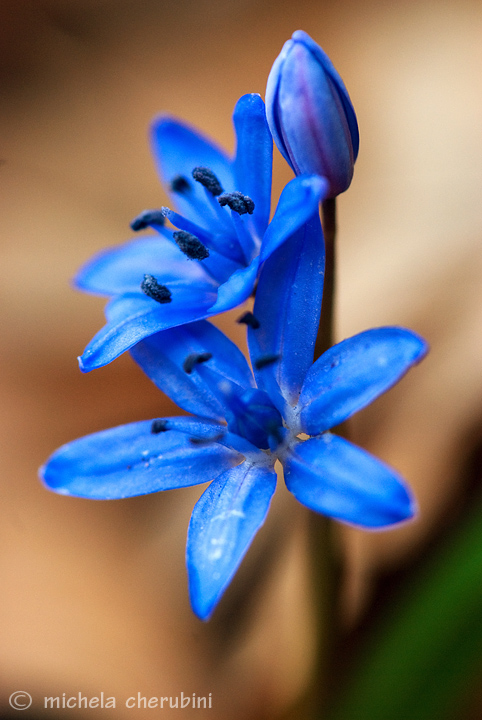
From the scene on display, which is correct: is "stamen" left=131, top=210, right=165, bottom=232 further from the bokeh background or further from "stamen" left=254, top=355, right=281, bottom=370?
the bokeh background

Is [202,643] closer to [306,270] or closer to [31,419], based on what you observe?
[31,419]

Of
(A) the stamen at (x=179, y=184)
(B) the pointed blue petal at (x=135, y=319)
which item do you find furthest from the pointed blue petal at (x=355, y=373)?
(A) the stamen at (x=179, y=184)

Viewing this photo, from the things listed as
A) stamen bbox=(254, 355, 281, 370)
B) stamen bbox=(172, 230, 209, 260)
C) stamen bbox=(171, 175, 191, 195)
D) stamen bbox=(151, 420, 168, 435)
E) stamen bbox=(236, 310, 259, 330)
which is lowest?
stamen bbox=(151, 420, 168, 435)

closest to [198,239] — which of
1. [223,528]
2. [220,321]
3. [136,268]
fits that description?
[136,268]


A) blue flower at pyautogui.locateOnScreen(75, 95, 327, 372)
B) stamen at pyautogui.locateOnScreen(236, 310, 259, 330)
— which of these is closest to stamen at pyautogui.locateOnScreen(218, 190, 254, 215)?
blue flower at pyautogui.locateOnScreen(75, 95, 327, 372)

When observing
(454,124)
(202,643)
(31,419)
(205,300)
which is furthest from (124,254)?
(454,124)

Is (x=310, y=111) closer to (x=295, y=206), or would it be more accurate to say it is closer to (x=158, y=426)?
(x=295, y=206)
